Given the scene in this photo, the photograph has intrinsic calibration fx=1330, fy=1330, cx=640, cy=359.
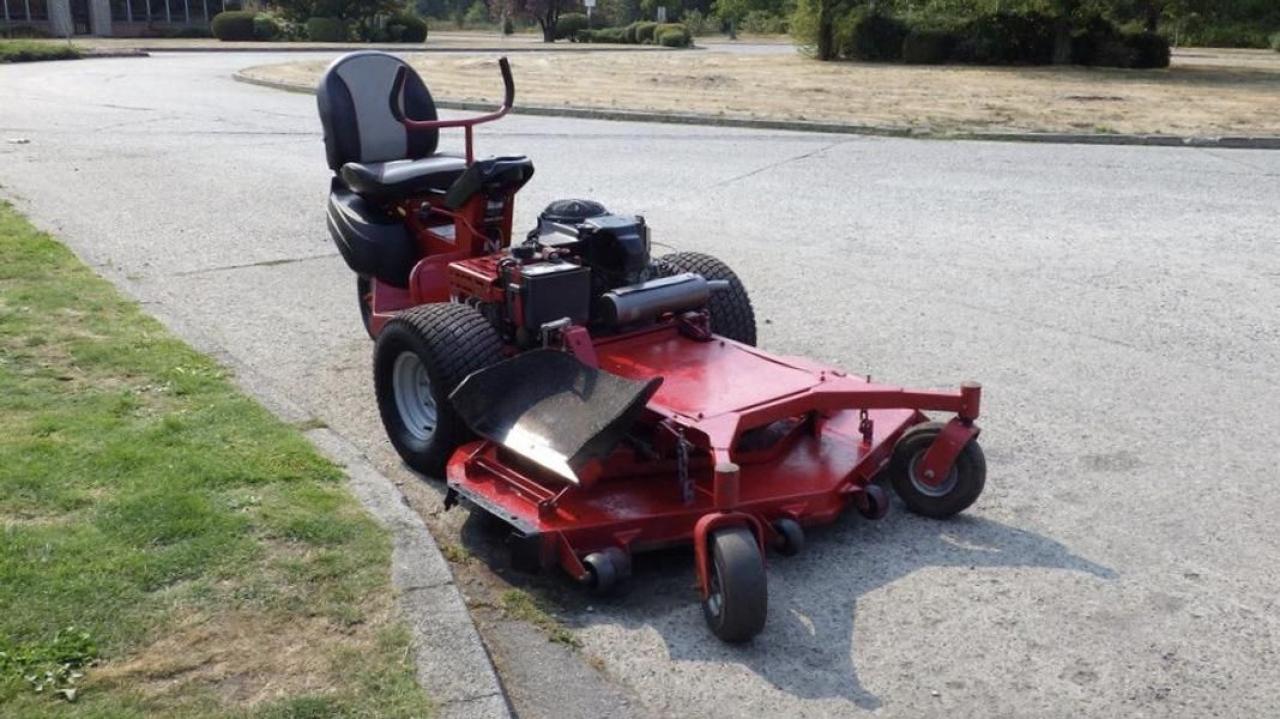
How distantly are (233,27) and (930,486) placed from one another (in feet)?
154

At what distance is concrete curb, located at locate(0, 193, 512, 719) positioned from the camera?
3523 mm

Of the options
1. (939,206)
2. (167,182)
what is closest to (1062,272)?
(939,206)

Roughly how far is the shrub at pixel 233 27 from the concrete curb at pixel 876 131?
1192 inches

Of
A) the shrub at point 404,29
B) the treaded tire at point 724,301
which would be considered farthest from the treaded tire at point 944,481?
the shrub at point 404,29

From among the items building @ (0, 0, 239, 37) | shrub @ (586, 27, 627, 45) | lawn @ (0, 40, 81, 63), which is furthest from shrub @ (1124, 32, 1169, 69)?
building @ (0, 0, 239, 37)

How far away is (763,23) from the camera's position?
6116 centimetres

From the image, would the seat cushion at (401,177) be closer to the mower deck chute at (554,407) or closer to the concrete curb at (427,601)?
the concrete curb at (427,601)

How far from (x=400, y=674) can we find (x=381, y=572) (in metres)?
0.63

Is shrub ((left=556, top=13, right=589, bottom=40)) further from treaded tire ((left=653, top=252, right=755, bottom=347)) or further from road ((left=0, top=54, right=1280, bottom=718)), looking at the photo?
treaded tire ((left=653, top=252, right=755, bottom=347))

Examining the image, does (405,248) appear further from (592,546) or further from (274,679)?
(274,679)

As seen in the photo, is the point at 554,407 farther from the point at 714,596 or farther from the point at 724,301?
the point at 724,301

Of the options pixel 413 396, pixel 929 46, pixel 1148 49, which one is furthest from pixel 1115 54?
pixel 413 396

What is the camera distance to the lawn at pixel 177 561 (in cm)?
347

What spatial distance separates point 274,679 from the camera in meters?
3.53
